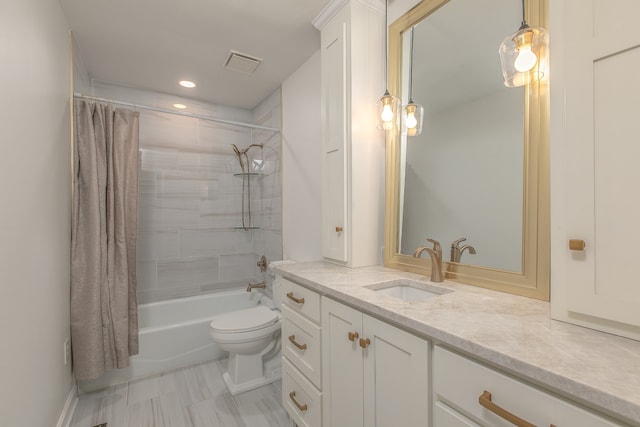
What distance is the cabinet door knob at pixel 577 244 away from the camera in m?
0.82

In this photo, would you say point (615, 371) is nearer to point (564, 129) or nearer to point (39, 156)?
point (564, 129)

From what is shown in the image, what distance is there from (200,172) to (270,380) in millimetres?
2105

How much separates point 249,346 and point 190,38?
2174mm

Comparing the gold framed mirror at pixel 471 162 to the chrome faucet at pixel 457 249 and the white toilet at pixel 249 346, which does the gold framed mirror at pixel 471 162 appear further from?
the white toilet at pixel 249 346

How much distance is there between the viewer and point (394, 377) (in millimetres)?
972

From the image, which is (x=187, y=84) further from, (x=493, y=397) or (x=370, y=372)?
(x=493, y=397)

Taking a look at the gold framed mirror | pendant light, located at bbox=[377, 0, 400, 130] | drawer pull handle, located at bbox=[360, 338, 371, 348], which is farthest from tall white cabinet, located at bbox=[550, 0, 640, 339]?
pendant light, located at bbox=[377, 0, 400, 130]

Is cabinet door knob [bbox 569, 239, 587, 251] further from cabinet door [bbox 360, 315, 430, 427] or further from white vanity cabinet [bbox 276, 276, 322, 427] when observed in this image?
white vanity cabinet [bbox 276, 276, 322, 427]

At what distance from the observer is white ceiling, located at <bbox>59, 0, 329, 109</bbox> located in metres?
1.72

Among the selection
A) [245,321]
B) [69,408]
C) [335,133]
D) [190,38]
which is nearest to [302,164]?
[335,133]

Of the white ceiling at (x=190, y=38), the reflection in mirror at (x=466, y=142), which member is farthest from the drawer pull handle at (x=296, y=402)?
the white ceiling at (x=190, y=38)

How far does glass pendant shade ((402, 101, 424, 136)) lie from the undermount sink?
2.60 feet

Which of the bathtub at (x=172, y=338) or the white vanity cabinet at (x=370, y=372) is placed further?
the bathtub at (x=172, y=338)

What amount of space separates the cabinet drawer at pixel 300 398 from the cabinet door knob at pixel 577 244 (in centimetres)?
116
